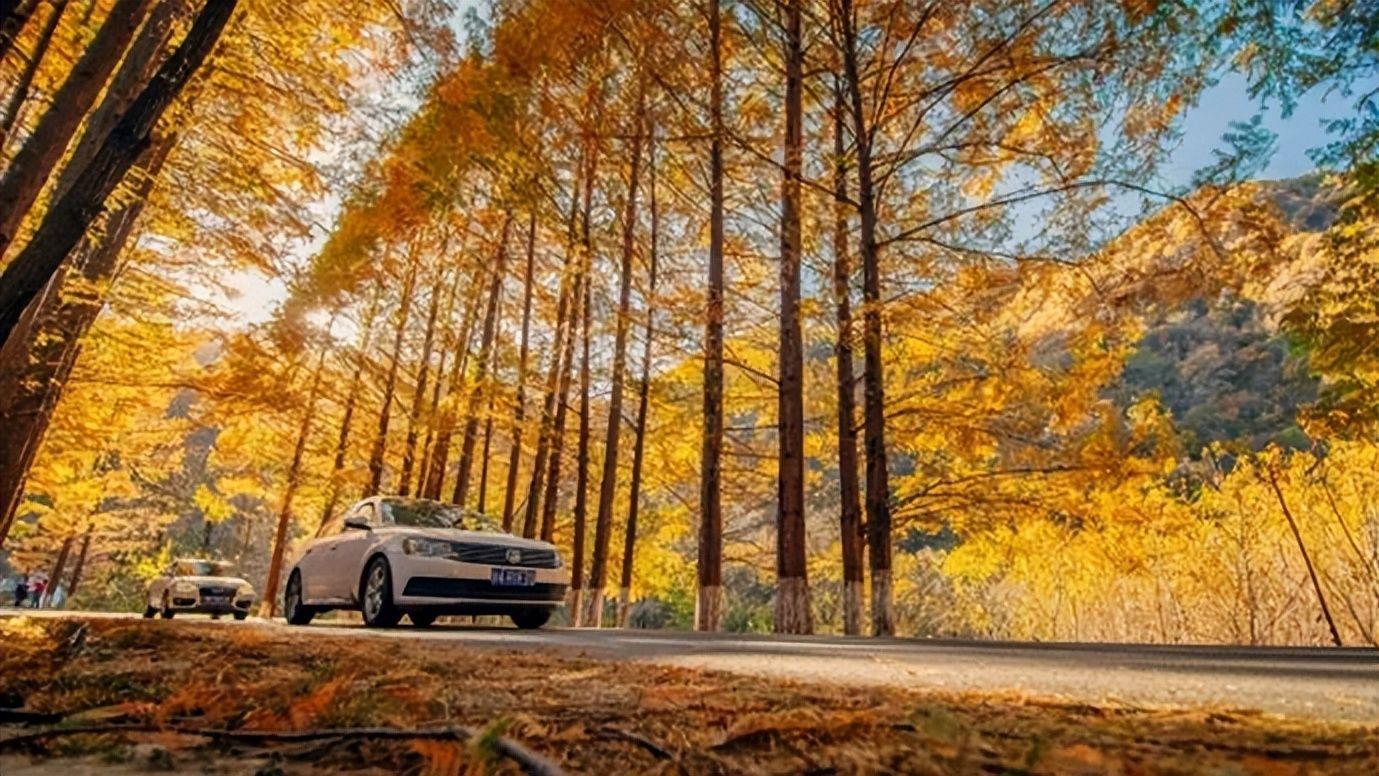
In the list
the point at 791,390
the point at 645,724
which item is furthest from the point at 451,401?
the point at 645,724

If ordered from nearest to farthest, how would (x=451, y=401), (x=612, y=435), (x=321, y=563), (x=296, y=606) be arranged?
(x=321, y=563), (x=296, y=606), (x=451, y=401), (x=612, y=435)

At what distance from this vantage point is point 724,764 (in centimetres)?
123

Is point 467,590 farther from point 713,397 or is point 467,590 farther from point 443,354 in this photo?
point 443,354

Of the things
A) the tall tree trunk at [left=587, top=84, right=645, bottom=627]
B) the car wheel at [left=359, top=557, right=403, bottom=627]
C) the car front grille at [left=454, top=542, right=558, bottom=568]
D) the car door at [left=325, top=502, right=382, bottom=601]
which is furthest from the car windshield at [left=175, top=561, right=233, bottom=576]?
the car front grille at [left=454, top=542, right=558, bottom=568]

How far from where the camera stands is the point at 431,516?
9336 mm

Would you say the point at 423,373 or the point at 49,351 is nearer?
the point at 49,351

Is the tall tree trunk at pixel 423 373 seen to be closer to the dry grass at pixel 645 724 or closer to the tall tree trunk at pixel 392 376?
the tall tree trunk at pixel 392 376

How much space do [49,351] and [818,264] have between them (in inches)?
405

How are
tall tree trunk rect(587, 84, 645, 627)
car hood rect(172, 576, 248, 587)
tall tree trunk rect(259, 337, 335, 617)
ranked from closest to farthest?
tall tree trunk rect(587, 84, 645, 627) → car hood rect(172, 576, 248, 587) → tall tree trunk rect(259, 337, 335, 617)

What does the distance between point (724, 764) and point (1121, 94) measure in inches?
399

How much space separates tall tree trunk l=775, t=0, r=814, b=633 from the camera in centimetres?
976

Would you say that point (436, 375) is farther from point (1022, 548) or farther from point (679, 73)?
point (1022, 548)

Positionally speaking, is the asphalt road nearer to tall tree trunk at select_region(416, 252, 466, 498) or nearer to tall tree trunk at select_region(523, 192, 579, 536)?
tall tree trunk at select_region(523, 192, 579, 536)

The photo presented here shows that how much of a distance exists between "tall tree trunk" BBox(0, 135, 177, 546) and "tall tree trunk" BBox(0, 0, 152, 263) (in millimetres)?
2789
